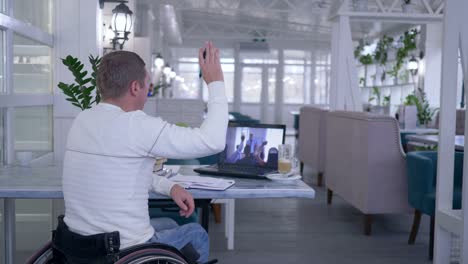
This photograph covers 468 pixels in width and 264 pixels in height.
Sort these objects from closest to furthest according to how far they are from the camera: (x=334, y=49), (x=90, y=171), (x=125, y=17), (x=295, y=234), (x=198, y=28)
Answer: (x=90, y=171) < (x=295, y=234) < (x=125, y=17) < (x=334, y=49) < (x=198, y=28)

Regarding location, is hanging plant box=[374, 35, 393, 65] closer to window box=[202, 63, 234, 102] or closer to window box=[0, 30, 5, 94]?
window box=[202, 63, 234, 102]

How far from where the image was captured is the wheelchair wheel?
1886 millimetres

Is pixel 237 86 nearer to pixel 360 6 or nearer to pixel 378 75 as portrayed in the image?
pixel 378 75

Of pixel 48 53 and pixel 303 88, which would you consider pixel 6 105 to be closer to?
pixel 48 53

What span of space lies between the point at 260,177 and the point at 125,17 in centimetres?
285

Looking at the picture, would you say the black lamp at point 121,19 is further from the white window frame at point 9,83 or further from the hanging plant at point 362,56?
the hanging plant at point 362,56

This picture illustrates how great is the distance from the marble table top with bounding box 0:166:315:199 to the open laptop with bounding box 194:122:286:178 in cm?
20

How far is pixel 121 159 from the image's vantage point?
1922 mm

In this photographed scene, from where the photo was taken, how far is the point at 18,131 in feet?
11.3

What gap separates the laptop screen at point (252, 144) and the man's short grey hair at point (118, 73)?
3.53 feet

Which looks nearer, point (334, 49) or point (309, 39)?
point (334, 49)

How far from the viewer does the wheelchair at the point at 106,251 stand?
1.88m

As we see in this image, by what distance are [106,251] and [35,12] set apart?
2.29 meters

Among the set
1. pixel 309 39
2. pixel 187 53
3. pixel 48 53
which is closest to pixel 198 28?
pixel 187 53
